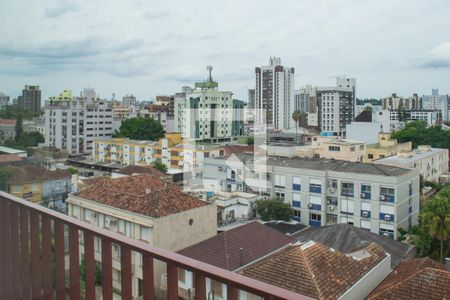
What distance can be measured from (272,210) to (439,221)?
12.2ft

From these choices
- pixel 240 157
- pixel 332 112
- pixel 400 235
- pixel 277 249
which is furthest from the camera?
pixel 332 112

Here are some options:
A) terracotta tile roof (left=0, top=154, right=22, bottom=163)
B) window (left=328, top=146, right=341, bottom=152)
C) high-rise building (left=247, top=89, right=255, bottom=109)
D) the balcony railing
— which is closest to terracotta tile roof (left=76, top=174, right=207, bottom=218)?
terracotta tile roof (left=0, top=154, right=22, bottom=163)

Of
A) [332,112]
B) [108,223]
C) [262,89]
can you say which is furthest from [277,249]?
[262,89]

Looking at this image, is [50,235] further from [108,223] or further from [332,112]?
[332,112]

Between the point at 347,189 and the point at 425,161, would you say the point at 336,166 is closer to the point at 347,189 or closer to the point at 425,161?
the point at 347,189

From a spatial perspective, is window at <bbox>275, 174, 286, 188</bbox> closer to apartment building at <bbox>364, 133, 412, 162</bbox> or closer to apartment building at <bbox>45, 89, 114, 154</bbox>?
apartment building at <bbox>364, 133, 412, 162</bbox>

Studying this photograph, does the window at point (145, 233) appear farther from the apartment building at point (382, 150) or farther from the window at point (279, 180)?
the apartment building at point (382, 150)

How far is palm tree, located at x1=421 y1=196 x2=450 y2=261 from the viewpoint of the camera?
7438mm

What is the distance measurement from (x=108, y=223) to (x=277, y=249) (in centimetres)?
→ 281

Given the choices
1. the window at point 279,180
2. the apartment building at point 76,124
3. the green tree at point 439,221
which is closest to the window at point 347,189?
the window at point 279,180

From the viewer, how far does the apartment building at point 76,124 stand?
79.2 feet

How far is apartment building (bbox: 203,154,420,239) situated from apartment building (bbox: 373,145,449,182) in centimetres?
302

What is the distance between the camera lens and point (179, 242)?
687cm

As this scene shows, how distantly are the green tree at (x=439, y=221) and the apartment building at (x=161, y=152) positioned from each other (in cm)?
999
